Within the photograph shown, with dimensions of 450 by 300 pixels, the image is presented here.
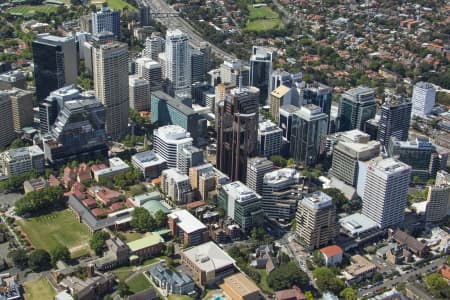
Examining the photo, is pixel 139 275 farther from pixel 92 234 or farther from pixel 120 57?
pixel 120 57

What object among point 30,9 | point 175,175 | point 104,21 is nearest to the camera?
point 175,175

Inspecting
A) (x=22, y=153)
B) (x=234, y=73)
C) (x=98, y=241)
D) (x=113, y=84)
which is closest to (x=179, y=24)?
(x=234, y=73)

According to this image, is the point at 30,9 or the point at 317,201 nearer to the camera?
the point at 317,201

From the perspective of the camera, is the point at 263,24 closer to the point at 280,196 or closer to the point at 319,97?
the point at 319,97

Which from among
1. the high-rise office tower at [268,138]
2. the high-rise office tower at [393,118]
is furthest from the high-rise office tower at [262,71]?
the high-rise office tower at [393,118]

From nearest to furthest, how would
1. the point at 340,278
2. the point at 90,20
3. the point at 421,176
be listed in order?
the point at 340,278 → the point at 421,176 → the point at 90,20

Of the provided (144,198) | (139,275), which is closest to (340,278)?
(139,275)

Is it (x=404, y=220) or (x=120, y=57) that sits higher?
(x=120, y=57)
